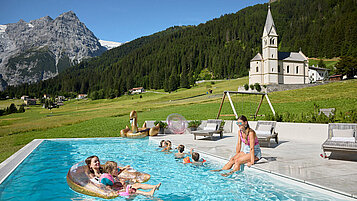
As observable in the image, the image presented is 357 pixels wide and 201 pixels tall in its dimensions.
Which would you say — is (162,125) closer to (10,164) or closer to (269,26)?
(10,164)

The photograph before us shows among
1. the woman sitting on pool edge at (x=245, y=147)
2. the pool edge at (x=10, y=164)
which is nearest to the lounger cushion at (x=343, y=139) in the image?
the woman sitting on pool edge at (x=245, y=147)

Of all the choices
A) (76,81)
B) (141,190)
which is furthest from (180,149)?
(76,81)

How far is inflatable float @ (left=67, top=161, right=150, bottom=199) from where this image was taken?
5289 mm

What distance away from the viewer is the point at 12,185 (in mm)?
6109

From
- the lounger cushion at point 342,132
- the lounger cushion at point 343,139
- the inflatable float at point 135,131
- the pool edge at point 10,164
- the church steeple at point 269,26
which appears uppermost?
the church steeple at point 269,26

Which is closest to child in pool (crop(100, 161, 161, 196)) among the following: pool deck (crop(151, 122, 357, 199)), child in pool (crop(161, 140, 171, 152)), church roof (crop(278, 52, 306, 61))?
pool deck (crop(151, 122, 357, 199))

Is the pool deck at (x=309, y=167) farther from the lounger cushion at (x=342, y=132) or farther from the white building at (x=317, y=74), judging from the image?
the white building at (x=317, y=74)

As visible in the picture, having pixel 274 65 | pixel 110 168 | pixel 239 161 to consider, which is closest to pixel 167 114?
pixel 239 161

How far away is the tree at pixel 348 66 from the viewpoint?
69.9 metres

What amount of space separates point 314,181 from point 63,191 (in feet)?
19.4

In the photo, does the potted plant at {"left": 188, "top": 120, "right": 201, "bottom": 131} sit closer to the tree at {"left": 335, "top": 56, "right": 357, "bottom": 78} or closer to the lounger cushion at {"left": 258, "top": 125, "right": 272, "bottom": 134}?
the lounger cushion at {"left": 258, "top": 125, "right": 272, "bottom": 134}

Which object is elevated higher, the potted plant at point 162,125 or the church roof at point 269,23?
the church roof at point 269,23

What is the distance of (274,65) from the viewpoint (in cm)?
7231

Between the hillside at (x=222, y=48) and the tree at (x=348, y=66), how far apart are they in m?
37.0
